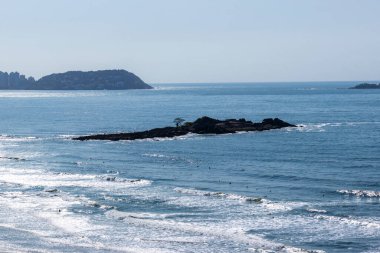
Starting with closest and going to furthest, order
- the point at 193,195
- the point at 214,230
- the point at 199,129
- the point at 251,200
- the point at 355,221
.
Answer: the point at 214,230 < the point at 355,221 < the point at 251,200 < the point at 193,195 < the point at 199,129

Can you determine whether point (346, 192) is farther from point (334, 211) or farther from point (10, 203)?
point (10, 203)

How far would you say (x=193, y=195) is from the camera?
5053cm

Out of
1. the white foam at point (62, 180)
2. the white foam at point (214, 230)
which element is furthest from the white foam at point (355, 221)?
the white foam at point (62, 180)

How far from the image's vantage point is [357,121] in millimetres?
124562

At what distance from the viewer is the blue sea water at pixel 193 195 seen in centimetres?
3684

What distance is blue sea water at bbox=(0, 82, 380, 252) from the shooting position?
36.8 m

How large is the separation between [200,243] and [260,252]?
13.0ft

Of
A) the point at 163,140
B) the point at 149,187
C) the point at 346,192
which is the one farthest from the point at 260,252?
the point at 163,140

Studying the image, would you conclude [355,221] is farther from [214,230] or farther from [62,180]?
[62,180]

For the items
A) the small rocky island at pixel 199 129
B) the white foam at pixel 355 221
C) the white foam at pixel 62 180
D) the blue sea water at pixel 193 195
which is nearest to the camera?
the blue sea water at pixel 193 195

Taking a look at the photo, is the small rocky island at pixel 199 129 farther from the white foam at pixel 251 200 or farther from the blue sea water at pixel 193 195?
the white foam at pixel 251 200

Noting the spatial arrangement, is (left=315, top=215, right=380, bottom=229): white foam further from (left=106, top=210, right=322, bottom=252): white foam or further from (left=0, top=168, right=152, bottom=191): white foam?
(left=0, top=168, right=152, bottom=191): white foam

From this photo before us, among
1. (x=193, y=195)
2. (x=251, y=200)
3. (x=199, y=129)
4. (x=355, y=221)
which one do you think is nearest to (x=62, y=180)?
(x=193, y=195)

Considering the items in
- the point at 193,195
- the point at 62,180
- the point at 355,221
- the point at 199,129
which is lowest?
the point at 62,180
